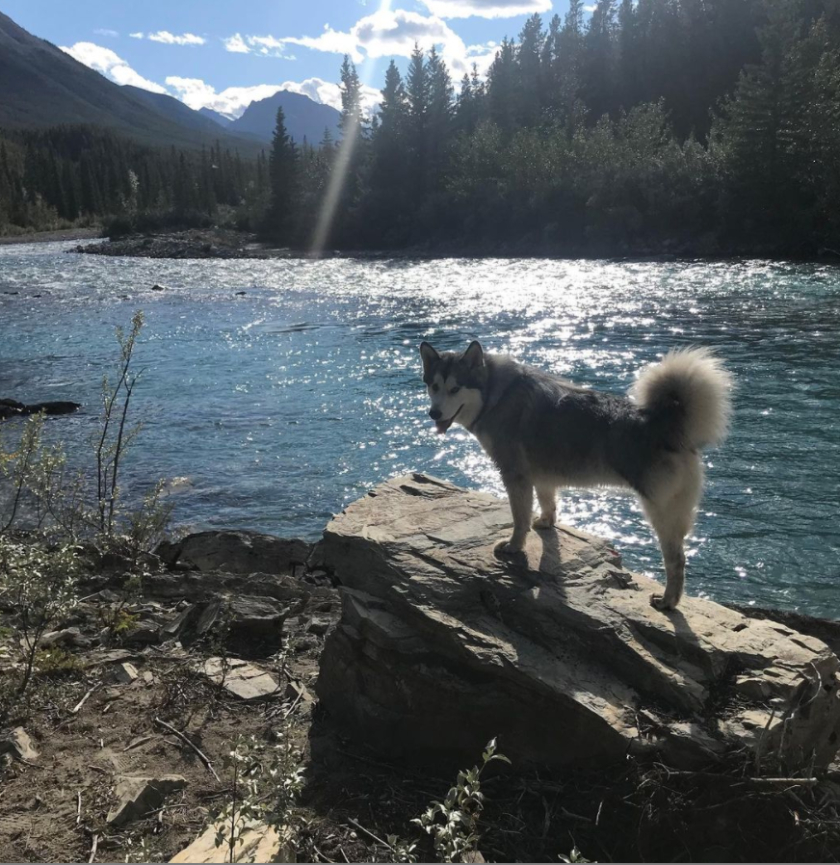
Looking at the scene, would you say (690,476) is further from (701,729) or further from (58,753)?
(58,753)

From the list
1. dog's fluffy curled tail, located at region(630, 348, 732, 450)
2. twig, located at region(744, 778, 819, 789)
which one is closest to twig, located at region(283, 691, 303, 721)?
twig, located at region(744, 778, 819, 789)

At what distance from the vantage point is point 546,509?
21.8 feet

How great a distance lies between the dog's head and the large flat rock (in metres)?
1.21

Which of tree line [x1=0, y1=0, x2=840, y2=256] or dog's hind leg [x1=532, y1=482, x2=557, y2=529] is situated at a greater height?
tree line [x1=0, y1=0, x2=840, y2=256]

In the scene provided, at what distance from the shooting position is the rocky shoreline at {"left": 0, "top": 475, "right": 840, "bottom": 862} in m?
3.87

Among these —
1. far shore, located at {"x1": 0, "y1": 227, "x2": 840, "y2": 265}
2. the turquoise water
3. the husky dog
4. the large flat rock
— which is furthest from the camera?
far shore, located at {"x1": 0, "y1": 227, "x2": 840, "y2": 265}

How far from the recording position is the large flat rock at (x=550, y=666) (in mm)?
4199

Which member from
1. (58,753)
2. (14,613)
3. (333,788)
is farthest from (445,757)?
(14,613)

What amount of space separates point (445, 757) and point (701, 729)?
163cm

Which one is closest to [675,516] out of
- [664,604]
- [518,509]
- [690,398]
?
[664,604]

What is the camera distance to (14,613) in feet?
20.2

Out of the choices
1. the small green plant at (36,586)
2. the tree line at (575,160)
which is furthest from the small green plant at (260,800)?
the tree line at (575,160)

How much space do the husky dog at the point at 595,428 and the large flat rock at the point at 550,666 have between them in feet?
1.65

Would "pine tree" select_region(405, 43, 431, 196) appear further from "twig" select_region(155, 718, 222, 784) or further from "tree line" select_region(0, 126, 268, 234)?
"twig" select_region(155, 718, 222, 784)
